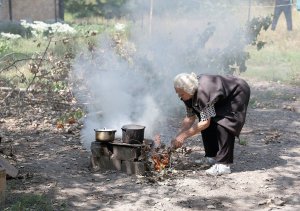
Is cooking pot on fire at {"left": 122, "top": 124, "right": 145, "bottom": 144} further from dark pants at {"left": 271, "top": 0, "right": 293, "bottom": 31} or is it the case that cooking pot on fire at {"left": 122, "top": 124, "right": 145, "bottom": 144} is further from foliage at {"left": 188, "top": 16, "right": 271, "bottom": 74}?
dark pants at {"left": 271, "top": 0, "right": 293, "bottom": 31}

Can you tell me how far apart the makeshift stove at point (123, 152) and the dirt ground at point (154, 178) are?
4.5 inches

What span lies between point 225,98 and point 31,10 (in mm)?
18314

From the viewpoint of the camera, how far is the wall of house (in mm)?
22492

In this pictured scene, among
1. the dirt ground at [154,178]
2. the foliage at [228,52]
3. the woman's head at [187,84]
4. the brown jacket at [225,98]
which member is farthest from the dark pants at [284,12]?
the woman's head at [187,84]

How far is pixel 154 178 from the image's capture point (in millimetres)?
5941

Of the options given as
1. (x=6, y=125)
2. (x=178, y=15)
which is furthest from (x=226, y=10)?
(x=6, y=125)

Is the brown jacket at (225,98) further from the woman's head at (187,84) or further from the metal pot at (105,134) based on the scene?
the metal pot at (105,134)

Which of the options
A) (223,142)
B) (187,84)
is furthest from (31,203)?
(223,142)

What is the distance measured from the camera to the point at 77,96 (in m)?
10.4

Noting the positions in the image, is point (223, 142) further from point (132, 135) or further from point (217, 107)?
point (132, 135)

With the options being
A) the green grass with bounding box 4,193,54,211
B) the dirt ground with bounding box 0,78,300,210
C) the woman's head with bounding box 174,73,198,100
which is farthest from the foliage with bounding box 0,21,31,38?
the green grass with bounding box 4,193,54,211

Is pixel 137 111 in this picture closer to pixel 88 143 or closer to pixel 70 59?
pixel 88 143

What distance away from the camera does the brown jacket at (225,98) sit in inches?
235

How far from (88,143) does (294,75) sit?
777 cm
